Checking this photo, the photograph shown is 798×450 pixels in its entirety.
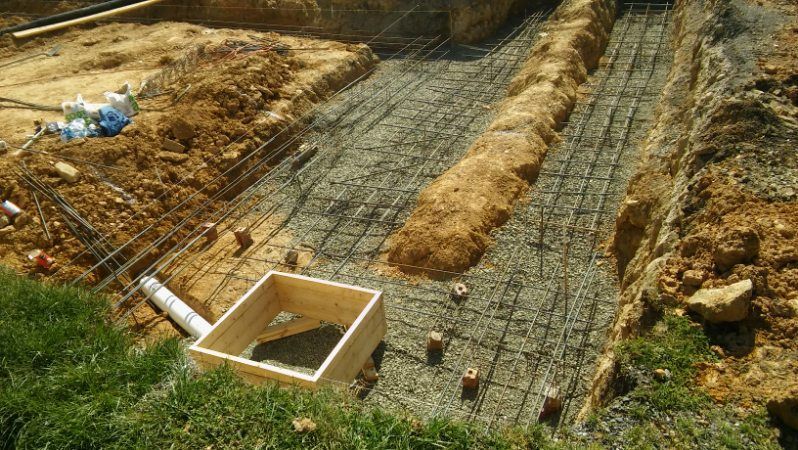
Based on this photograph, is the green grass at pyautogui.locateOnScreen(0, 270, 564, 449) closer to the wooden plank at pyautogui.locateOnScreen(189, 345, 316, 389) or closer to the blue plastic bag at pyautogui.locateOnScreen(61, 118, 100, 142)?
the wooden plank at pyautogui.locateOnScreen(189, 345, 316, 389)

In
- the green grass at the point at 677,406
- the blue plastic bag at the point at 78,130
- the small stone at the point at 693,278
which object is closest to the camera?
the green grass at the point at 677,406

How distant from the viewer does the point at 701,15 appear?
523 inches

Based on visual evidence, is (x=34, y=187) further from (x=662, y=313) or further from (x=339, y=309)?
(x=662, y=313)

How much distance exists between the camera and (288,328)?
8.96 m

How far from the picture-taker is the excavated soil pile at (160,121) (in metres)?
10.8

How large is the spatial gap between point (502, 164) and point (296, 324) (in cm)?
532

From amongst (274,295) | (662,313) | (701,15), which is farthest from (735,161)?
(701,15)

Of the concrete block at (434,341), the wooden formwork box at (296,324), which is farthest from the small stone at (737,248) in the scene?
the wooden formwork box at (296,324)

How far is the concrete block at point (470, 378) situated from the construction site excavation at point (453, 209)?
50 mm

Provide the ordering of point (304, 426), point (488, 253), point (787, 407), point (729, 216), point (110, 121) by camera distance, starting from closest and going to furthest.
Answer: point (787, 407)
point (304, 426)
point (729, 216)
point (488, 253)
point (110, 121)

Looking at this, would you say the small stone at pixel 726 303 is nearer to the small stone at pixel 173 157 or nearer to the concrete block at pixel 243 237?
the concrete block at pixel 243 237

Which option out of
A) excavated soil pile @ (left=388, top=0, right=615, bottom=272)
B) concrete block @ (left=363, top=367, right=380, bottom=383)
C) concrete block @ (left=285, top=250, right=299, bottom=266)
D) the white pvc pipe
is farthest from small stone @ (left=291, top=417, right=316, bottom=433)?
concrete block @ (left=285, top=250, right=299, bottom=266)

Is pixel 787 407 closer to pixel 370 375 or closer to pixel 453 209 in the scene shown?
pixel 370 375

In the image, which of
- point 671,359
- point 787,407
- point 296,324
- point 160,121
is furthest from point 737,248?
point 160,121
